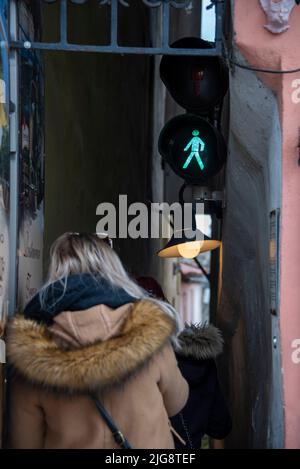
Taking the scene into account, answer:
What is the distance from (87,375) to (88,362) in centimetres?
5

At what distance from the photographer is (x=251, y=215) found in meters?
5.34

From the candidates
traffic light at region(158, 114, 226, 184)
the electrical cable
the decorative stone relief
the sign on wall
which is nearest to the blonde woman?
the sign on wall

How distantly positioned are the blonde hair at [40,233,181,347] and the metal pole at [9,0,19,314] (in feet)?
2.31

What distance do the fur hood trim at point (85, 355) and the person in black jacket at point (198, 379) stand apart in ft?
3.48

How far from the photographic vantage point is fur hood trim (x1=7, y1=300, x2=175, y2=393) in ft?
8.64

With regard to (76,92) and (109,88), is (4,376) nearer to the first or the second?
(76,92)

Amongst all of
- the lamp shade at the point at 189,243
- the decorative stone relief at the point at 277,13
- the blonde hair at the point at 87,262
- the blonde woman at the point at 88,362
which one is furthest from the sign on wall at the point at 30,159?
the lamp shade at the point at 189,243

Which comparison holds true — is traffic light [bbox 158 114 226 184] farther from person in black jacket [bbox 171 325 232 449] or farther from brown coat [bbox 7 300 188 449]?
brown coat [bbox 7 300 188 449]

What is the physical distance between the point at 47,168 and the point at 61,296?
2216mm

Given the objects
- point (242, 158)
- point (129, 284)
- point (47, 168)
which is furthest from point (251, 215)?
point (129, 284)

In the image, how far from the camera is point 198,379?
3.84 metres
